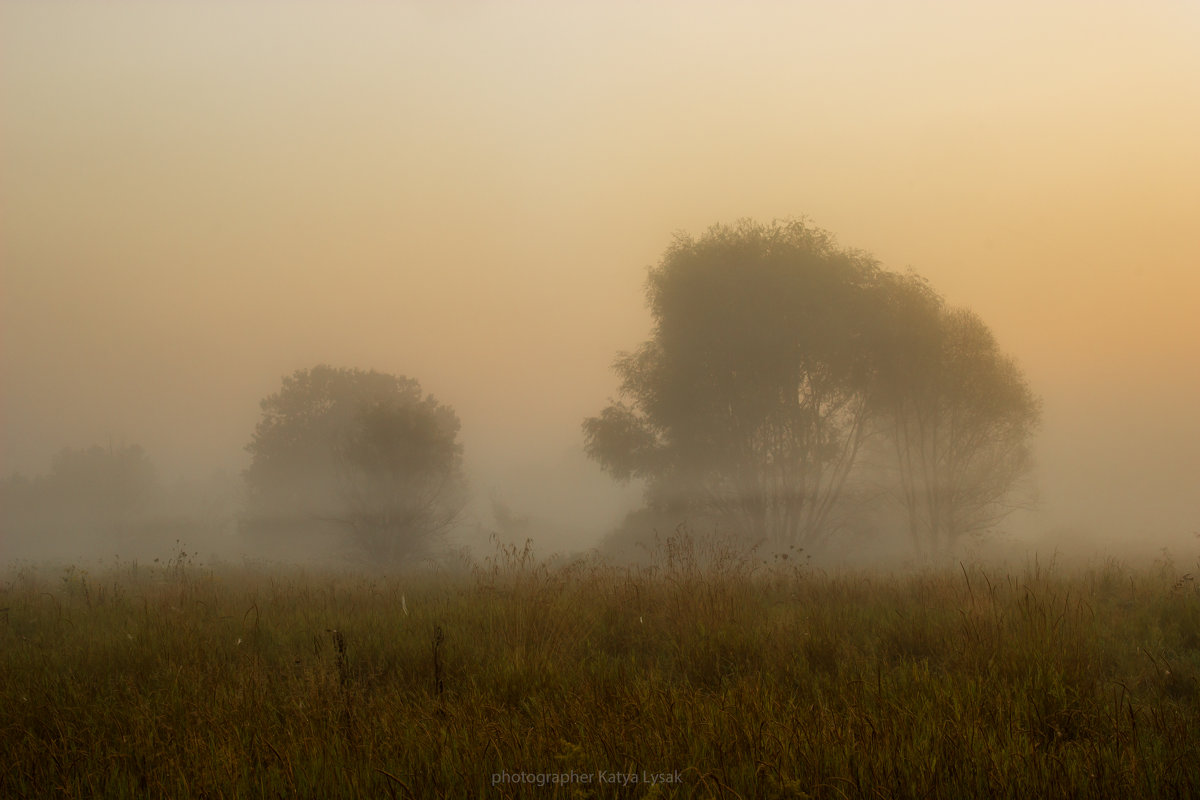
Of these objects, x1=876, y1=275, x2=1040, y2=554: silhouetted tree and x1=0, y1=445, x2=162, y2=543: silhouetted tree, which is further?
x1=0, y1=445, x2=162, y2=543: silhouetted tree

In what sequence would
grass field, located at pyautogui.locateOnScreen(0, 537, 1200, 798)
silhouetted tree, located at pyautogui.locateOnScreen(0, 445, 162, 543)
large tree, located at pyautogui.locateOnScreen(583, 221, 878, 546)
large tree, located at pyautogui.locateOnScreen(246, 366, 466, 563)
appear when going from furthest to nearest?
silhouetted tree, located at pyautogui.locateOnScreen(0, 445, 162, 543)
large tree, located at pyautogui.locateOnScreen(246, 366, 466, 563)
large tree, located at pyautogui.locateOnScreen(583, 221, 878, 546)
grass field, located at pyautogui.locateOnScreen(0, 537, 1200, 798)

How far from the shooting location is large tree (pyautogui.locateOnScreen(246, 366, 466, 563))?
31.0m

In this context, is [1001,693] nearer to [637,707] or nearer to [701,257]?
[637,707]

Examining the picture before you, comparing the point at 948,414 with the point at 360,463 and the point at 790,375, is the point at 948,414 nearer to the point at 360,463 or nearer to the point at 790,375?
the point at 790,375

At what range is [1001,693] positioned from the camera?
3.95m

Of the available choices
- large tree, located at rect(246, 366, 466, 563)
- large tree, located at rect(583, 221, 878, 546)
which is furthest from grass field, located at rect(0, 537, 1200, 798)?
large tree, located at rect(246, 366, 466, 563)

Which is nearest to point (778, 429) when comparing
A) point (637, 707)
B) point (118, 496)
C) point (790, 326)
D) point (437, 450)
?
point (790, 326)

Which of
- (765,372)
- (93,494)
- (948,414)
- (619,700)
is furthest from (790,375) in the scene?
(93,494)

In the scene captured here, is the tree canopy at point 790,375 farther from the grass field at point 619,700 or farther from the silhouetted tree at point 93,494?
the silhouetted tree at point 93,494

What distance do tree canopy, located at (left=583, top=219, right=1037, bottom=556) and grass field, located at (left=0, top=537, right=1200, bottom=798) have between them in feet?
55.6

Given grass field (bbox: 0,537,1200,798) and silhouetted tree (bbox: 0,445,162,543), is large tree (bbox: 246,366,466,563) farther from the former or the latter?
silhouetted tree (bbox: 0,445,162,543)

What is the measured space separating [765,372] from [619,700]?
2193 centimetres

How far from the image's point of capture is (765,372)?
24891 millimetres

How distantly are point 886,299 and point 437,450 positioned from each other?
21.8m
